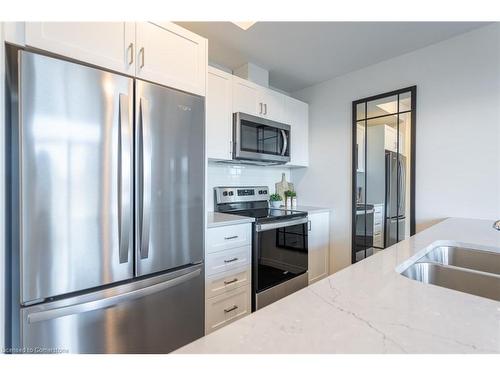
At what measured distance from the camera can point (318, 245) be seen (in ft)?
8.79

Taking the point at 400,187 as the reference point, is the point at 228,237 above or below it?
below

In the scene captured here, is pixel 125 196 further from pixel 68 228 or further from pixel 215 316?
pixel 215 316

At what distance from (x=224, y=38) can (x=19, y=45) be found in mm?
1417

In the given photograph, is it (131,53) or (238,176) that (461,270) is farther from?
(238,176)

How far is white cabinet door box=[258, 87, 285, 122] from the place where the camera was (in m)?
2.44

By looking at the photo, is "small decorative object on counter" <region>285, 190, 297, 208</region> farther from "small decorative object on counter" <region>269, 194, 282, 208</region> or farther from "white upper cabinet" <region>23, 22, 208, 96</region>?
"white upper cabinet" <region>23, 22, 208, 96</region>

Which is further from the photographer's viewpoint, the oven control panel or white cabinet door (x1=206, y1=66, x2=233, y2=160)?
the oven control panel

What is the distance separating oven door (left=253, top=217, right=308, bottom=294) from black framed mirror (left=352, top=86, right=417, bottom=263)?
0.68m

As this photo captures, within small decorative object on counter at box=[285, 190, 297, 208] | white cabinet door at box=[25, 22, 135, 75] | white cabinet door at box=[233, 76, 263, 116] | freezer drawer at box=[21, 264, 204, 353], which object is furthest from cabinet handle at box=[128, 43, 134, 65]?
small decorative object on counter at box=[285, 190, 297, 208]

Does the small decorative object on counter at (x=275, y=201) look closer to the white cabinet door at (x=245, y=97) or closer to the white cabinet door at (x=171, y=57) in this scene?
the white cabinet door at (x=245, y=97)

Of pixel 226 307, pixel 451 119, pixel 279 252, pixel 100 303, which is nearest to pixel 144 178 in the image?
pixel 100 303

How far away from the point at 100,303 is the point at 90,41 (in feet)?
4.07

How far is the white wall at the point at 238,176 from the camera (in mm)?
2414
